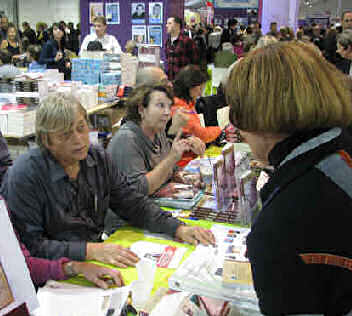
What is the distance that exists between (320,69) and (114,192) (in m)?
1.36

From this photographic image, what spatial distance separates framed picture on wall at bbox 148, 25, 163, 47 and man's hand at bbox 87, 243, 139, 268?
7.41 meters

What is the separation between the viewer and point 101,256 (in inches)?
70.2

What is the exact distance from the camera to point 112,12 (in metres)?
8.84

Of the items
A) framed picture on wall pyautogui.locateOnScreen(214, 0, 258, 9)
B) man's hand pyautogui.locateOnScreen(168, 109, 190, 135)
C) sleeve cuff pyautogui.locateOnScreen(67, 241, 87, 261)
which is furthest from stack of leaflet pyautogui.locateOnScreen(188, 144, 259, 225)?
framed picture on wall pyautogui.locateOnScreen(214, 0, 258, 9)

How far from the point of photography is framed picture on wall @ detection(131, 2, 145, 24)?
8.63 metres

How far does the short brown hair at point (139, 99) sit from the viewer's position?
111 inches

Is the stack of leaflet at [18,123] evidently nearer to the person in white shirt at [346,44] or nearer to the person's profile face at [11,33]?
the person in white shirt at [346,44]

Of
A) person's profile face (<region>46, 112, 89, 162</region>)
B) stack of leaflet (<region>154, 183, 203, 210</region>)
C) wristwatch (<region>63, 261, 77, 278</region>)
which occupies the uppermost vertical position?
person's profile face (<region>46, 112, 89, 162</region>)

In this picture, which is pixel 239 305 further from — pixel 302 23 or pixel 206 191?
pixel 302 23

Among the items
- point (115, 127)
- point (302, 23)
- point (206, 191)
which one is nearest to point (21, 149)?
point (115, 127)

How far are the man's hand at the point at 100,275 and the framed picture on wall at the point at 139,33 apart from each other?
757 cm

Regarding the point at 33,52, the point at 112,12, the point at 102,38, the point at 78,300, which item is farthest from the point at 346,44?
the point at 33,52

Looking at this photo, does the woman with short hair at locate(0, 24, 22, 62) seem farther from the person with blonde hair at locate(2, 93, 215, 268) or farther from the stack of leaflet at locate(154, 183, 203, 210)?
the person with blonde hair at locate(2, 93, 215, 268)

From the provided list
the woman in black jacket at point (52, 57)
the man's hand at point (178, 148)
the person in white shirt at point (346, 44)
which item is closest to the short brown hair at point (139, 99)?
the man's hand at point (178, 148)
